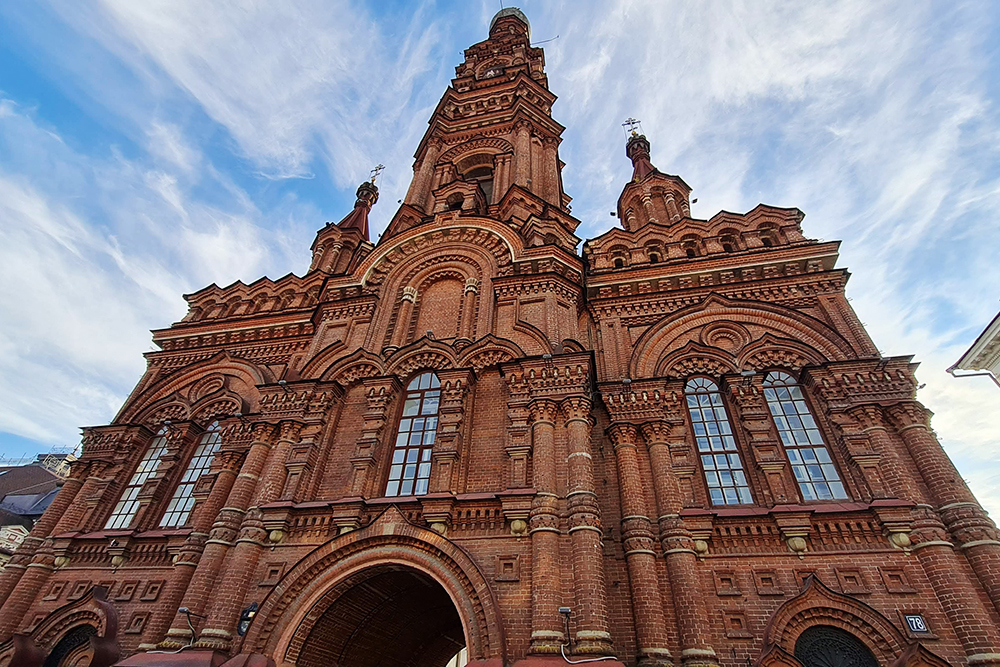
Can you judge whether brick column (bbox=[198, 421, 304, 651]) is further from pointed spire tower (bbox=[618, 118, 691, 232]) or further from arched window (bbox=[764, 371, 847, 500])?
pointed spire tower (bbox=[618, 118, 691, 232])

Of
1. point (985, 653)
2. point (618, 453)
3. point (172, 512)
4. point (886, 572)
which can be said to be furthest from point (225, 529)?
point (985, 653)

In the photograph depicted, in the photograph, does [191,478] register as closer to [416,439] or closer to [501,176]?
[416,439]

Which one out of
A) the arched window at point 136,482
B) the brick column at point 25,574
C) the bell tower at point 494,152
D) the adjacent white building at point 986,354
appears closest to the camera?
the brick column at point 25,574

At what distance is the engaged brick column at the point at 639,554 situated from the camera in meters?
8.10

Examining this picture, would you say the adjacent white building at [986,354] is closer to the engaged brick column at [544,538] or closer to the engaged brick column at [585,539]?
the engaged brick column at [585,539]

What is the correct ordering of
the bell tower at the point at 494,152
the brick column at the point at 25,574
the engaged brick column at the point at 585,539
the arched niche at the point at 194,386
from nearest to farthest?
the engaged brick column at the point at 585,539 → the brick column at the point at 25,574 → the arched niche at the point at 194,386 → the bell tower at the point at 494,152

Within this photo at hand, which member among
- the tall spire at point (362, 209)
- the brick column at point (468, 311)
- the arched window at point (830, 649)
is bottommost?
the arched window at point (830, 649)

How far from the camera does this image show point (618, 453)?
10586 mm

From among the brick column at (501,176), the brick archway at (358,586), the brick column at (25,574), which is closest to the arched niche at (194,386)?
the brick column at (25,574)

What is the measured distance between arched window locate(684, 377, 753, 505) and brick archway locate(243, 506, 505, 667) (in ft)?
16.9

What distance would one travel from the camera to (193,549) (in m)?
10.9

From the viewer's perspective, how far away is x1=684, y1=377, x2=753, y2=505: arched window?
10.3 m

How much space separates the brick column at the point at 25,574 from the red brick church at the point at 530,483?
0.06 metres

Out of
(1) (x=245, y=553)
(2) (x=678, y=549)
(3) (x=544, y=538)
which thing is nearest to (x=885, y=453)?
(2) (x=678, y=549)
